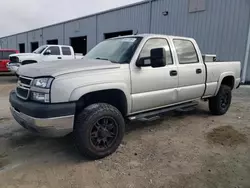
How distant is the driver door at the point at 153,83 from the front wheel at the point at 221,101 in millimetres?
1764

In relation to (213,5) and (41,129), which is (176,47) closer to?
(41,129)

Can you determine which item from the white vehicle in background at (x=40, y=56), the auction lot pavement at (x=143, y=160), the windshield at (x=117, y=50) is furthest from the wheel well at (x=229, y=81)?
the white vehicle in background at (x=40, y=56)

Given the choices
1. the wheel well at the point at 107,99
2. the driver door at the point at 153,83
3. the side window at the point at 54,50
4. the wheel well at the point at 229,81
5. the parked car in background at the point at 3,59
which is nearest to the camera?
the wheel well at the point at 107,99

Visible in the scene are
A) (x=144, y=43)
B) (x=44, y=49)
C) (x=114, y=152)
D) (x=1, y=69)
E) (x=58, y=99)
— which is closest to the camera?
(x=58, y=99)

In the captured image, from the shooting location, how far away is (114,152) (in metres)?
3.48

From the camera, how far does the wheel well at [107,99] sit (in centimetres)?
321

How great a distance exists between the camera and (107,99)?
11.5 ft

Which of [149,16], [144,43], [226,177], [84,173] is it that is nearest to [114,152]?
[84,173]

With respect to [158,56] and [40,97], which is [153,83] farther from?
[40,97]

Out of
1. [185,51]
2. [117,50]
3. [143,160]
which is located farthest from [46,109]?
[185,51]

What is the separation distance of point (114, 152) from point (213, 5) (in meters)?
11.2

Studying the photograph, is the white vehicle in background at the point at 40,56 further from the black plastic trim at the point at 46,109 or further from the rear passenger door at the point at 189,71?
the black plastic trim at the point at 46,109

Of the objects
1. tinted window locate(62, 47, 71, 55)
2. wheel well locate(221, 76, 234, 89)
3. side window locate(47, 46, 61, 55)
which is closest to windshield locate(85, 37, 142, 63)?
wheel well locate(221, 76, 234, 89)

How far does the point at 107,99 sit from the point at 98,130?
0.55m
